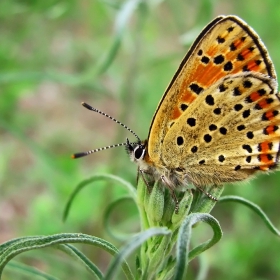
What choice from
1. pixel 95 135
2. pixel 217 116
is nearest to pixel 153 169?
pixel 217 116

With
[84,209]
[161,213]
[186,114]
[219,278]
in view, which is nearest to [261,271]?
[219,278]

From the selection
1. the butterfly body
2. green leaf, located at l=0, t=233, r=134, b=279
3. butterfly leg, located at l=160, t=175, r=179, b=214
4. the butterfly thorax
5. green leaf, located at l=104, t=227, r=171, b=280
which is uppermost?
the butterfly body

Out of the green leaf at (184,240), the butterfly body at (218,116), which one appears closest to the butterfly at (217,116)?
the butterfly body at (218,116)

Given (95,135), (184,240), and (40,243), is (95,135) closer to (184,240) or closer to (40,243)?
(40,243)

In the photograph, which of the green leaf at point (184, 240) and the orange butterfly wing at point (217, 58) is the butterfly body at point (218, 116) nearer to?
the orange butterfly wing at point (217, 58)

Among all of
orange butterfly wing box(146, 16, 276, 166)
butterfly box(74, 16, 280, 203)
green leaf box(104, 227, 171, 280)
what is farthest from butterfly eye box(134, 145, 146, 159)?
green leaf box(104, 227, 171, 280)

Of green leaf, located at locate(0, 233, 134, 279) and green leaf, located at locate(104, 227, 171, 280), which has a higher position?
green leaf, located at locate(104, 227, 171, 280)

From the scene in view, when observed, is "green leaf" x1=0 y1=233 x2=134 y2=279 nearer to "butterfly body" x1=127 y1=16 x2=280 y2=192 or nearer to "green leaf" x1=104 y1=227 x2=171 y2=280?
"green leaf" x1=104 y1=227 x2=171 y2=280

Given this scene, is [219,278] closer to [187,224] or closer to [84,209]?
[84,209]
